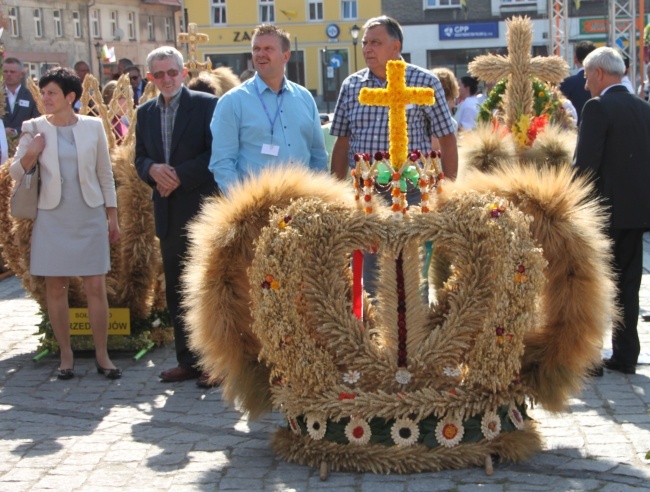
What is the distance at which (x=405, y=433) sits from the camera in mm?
4504

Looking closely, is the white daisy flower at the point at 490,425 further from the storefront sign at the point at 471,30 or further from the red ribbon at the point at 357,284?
the storefront sign at the point at 471,30

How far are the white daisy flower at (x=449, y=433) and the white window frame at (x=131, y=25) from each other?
183 ft

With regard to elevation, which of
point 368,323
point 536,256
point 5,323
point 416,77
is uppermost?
point 416,77

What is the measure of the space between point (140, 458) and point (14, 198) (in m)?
2.18

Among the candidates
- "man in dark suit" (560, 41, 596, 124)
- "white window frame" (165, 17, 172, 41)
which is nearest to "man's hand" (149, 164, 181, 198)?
"man in dark suit" (560, 41, 596, 124)

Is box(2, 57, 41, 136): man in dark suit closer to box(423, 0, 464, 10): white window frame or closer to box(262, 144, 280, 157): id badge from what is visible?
box(262, 144, 280, 157): id badge

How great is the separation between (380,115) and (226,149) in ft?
3.02

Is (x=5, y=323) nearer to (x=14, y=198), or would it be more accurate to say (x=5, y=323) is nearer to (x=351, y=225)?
(x=14, y=198)

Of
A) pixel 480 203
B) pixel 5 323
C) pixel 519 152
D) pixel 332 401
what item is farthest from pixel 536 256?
pixel 5 323

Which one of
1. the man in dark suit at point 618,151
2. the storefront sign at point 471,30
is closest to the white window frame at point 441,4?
the storefront sign at point 471,30

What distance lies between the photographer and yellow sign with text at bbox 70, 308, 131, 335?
7168 millimetres

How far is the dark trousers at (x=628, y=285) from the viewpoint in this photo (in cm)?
623

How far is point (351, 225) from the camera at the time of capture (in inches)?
176

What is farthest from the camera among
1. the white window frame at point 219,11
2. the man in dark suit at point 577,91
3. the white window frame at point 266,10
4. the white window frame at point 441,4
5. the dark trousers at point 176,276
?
the white window frame at point 266,10
